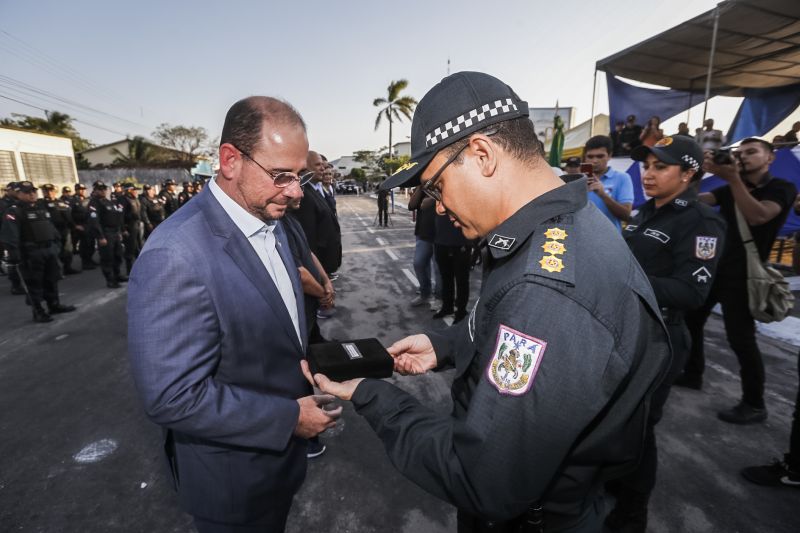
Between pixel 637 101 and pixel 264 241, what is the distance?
1214 cm

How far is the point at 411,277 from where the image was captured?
8.16 metres

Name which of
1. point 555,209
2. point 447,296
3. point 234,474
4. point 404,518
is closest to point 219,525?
point 234,474

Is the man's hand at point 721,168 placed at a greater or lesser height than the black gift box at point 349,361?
greater

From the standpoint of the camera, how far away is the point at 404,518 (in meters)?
2.35

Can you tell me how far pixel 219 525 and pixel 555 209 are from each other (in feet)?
5.72

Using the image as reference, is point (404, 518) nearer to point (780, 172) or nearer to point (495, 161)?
point (495, 161)

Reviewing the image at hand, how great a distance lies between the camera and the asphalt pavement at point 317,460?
2336 millimetres

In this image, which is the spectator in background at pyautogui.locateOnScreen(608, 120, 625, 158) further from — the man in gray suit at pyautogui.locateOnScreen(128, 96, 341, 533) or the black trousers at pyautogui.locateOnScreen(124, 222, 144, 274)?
the black trousers at pyautogui.locateOnScreen(124, 222, 144, 274)

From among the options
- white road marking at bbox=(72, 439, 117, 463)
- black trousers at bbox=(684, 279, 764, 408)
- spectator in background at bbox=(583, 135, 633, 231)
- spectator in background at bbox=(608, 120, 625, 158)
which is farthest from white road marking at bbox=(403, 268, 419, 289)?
spectator in background at bbox=(608, 120, 625, 158)

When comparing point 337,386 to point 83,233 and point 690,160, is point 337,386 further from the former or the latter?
point 83,233

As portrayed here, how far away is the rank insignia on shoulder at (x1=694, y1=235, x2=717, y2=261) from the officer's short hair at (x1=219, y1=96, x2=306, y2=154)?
250 centimetres

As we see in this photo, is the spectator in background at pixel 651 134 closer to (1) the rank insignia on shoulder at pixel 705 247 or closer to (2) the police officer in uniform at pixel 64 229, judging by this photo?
(1) the rank insignia on shoulder at pixel 705 247

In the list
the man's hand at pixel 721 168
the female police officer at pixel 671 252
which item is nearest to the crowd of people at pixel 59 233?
the female police officer at pixel 671 252

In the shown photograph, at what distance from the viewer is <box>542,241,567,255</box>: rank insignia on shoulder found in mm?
965
